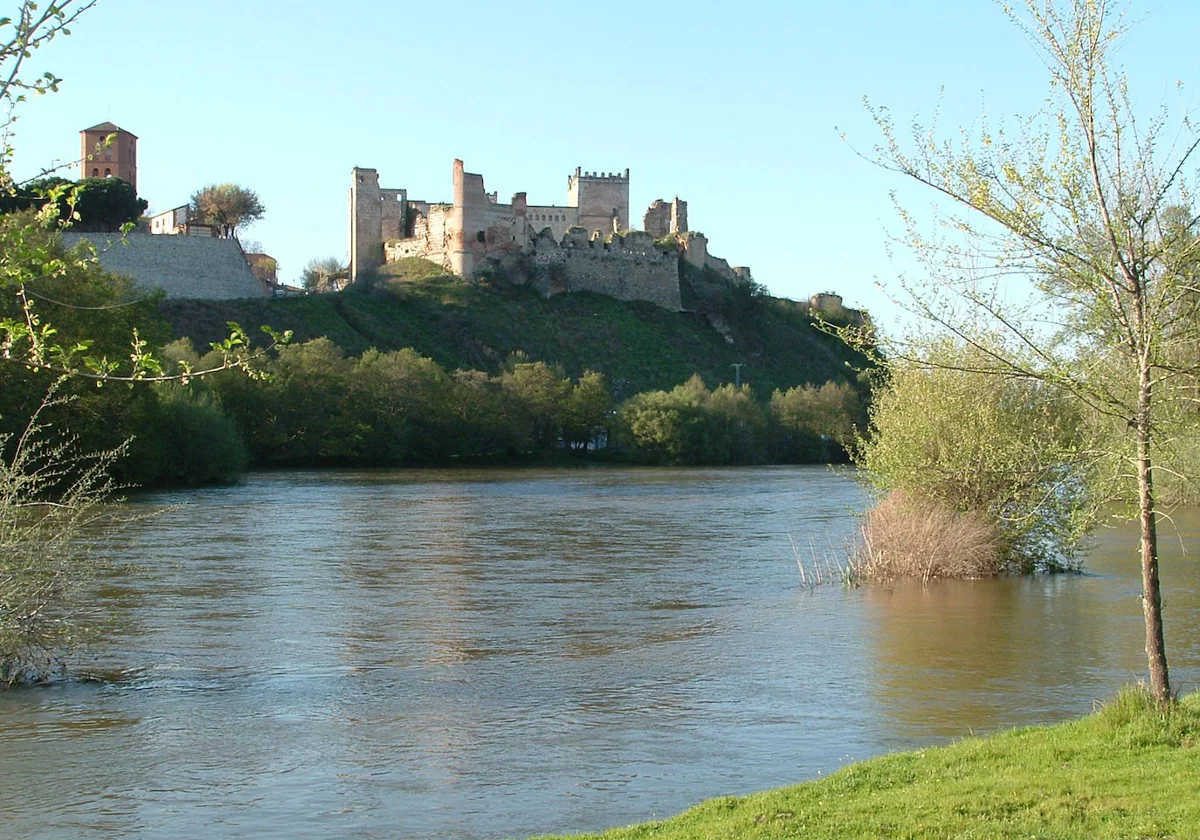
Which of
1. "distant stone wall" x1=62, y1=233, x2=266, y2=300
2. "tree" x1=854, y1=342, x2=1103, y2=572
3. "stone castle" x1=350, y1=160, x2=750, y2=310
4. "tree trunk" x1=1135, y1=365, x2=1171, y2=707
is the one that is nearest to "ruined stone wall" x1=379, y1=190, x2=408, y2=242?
"stone castle" x1=350, y1=160, x2=750, y2=310

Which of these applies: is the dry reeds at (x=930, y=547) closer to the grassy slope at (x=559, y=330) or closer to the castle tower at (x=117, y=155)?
the grassy slope at (x=559, y=330)

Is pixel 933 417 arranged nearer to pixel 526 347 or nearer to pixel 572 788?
A: pixel 572 788

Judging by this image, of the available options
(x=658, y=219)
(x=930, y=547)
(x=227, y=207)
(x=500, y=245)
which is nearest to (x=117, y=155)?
(x=227, y=207)

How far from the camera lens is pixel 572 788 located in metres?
9.58

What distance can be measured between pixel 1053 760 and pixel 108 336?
112 feet

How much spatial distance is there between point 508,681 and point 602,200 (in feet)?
309

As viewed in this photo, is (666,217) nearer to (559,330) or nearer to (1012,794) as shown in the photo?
(559,330)

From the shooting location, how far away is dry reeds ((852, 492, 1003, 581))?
19922 mm

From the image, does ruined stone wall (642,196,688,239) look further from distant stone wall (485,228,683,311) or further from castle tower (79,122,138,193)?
castle tower (79,122,138,193)

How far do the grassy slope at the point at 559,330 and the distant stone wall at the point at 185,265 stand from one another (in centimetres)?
146

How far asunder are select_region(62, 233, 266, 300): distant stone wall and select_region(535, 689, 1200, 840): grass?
209 feet

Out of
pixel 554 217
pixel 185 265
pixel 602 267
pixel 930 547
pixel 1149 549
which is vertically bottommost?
pixel 930 547

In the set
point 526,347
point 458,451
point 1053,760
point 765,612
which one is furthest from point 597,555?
point 526,347

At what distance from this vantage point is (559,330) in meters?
84.9
